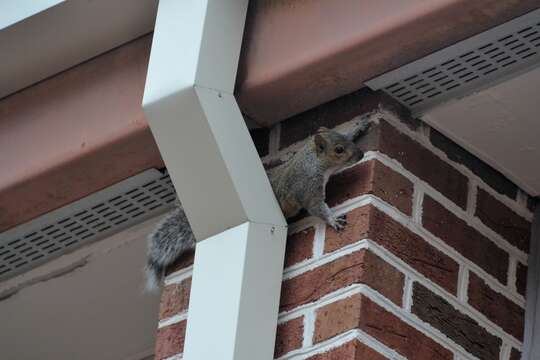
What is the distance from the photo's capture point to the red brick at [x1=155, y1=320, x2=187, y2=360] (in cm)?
339

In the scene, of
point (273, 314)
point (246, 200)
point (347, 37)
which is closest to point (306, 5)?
point (347, 37)

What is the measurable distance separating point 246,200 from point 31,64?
67cm

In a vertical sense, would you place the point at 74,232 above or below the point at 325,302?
above

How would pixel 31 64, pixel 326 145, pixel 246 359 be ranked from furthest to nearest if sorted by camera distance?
pixel 31 64 < pixel 326 145 < pixel 246 359

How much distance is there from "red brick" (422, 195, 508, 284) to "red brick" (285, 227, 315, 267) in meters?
0.22

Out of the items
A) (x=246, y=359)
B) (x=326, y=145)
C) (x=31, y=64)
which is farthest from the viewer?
(x=31, y=64)

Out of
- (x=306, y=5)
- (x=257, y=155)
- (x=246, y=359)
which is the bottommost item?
(x=246, y=359)

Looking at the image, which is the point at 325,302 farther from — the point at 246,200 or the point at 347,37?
the point at 347,37

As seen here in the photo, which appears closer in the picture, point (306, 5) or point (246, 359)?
point (246, 359)

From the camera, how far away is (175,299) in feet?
11.4

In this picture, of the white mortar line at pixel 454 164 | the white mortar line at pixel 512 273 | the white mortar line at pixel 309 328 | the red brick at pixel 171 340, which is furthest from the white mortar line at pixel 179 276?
the white mortar line at pixel 512 273

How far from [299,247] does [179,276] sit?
0.34m

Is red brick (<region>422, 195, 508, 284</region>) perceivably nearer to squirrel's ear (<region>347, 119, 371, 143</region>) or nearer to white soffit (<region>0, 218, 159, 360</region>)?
squirrel's ear (<region>347, 119, 371, 143</region>)

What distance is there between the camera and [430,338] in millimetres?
3154
